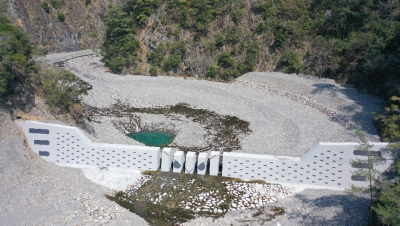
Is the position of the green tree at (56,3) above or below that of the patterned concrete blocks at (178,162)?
above

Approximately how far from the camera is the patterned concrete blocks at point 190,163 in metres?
18.5

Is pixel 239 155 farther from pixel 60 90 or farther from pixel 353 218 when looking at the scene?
pixel 60 90

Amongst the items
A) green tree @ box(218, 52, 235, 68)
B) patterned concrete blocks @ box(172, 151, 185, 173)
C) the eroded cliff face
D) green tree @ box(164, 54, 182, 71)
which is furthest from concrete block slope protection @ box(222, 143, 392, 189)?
the eroded cliff face

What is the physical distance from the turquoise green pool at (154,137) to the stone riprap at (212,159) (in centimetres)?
353

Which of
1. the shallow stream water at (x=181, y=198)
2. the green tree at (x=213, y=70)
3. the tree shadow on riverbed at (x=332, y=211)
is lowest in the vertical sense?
the shallow stream water at (x=181, y=198)

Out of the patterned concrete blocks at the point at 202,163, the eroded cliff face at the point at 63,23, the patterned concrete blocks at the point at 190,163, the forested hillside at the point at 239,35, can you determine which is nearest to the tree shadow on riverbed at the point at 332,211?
the patterned concrete blocks at the point at 202,163

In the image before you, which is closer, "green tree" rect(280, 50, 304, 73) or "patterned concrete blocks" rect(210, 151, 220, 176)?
"patterned concrete blocks" rect(210, 151, 220, 176)

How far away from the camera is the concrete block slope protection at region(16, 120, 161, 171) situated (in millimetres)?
18125

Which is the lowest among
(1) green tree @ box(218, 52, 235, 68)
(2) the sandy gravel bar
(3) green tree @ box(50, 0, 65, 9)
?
(2) the sandy gravel bar

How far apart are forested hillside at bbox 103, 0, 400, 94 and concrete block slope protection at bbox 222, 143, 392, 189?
15.2m

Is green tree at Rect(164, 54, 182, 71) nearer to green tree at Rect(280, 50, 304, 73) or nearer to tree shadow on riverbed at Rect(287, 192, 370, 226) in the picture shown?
green tree at Rect(280, 50, 304, 73)

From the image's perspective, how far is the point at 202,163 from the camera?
61.0 feet

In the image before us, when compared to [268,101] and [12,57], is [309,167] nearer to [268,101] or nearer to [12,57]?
[268,101]

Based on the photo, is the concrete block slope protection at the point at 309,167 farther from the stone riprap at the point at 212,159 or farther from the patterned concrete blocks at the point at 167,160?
the patterned concrete blocks at the point at 167,160
